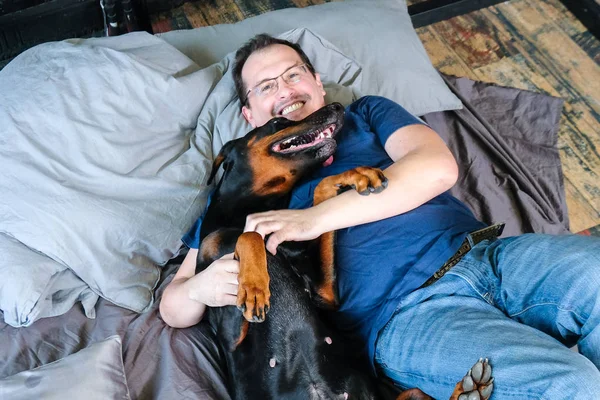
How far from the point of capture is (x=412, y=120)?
2.04 meters

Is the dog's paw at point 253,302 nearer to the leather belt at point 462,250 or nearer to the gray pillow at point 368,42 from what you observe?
the leather belt at point 462,250

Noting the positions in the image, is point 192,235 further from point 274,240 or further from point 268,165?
point 274,240

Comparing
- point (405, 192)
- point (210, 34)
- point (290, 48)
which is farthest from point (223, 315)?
point (210, 34)

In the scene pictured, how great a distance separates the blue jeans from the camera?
1494 mm

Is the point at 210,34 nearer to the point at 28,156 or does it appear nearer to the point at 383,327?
the point at 28,156

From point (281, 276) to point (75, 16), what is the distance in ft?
7.28

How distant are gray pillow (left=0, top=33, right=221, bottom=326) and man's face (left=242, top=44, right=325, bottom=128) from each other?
297mm

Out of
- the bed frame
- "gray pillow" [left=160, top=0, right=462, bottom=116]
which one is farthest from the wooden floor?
"gray pillow" [left=160, top=0, right=462, bottom=116]

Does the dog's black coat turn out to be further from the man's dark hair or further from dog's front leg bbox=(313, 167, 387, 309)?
the man's dark hair

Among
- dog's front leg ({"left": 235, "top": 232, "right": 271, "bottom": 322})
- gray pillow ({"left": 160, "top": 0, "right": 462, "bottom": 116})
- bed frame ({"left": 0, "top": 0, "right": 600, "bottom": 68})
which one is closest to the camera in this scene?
dog's front leg ({"left": 235, "top": 232, "right": 271, "bottom": 322})

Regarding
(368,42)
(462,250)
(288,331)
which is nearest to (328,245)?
(288,331)

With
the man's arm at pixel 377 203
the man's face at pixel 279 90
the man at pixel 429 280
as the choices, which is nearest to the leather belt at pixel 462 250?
the man at pixel 429 280

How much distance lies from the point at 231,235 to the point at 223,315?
0.77ft

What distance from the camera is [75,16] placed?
3.35 metres
